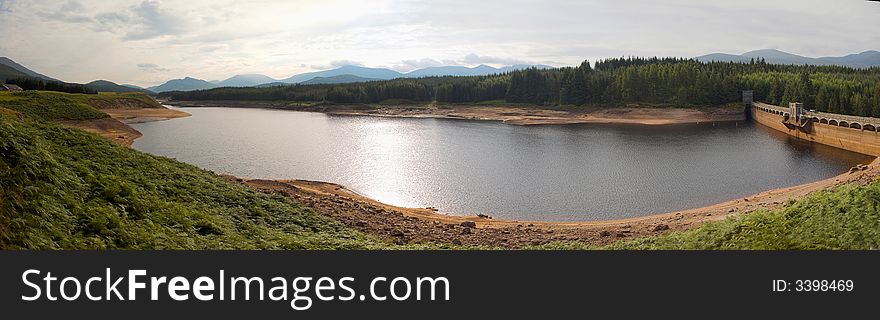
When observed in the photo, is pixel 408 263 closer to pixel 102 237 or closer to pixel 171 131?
pixel 102 237

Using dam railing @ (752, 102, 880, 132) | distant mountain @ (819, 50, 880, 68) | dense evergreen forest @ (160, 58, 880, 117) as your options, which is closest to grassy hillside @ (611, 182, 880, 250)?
dam railing @ (752, 102, 880, 132)

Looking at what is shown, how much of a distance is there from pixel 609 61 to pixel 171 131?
261 feet

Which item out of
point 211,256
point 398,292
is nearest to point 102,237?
point 211,256

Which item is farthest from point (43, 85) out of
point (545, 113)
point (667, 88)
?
point (667, 88)

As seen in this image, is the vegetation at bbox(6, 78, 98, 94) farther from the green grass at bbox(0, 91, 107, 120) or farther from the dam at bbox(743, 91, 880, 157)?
the dam at bbox(743, 91, 880, 157)

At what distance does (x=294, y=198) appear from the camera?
14.2 meters

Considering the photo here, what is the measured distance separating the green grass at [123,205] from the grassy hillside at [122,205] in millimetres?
15

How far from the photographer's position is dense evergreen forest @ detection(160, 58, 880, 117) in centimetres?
4934

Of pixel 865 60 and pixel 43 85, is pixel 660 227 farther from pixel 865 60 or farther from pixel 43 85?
pixel 865 60

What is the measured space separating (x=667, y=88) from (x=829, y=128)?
26.2 meters

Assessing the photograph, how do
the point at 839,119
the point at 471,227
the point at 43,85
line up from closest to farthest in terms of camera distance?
the point at 471,227 < the point at 43,85 < the point at 839,119

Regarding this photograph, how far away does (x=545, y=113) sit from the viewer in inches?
2504

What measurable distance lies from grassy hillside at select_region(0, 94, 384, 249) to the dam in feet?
114

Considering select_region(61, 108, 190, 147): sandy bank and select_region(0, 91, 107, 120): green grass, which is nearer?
select_region(0, 91, 107, 120): green grass
